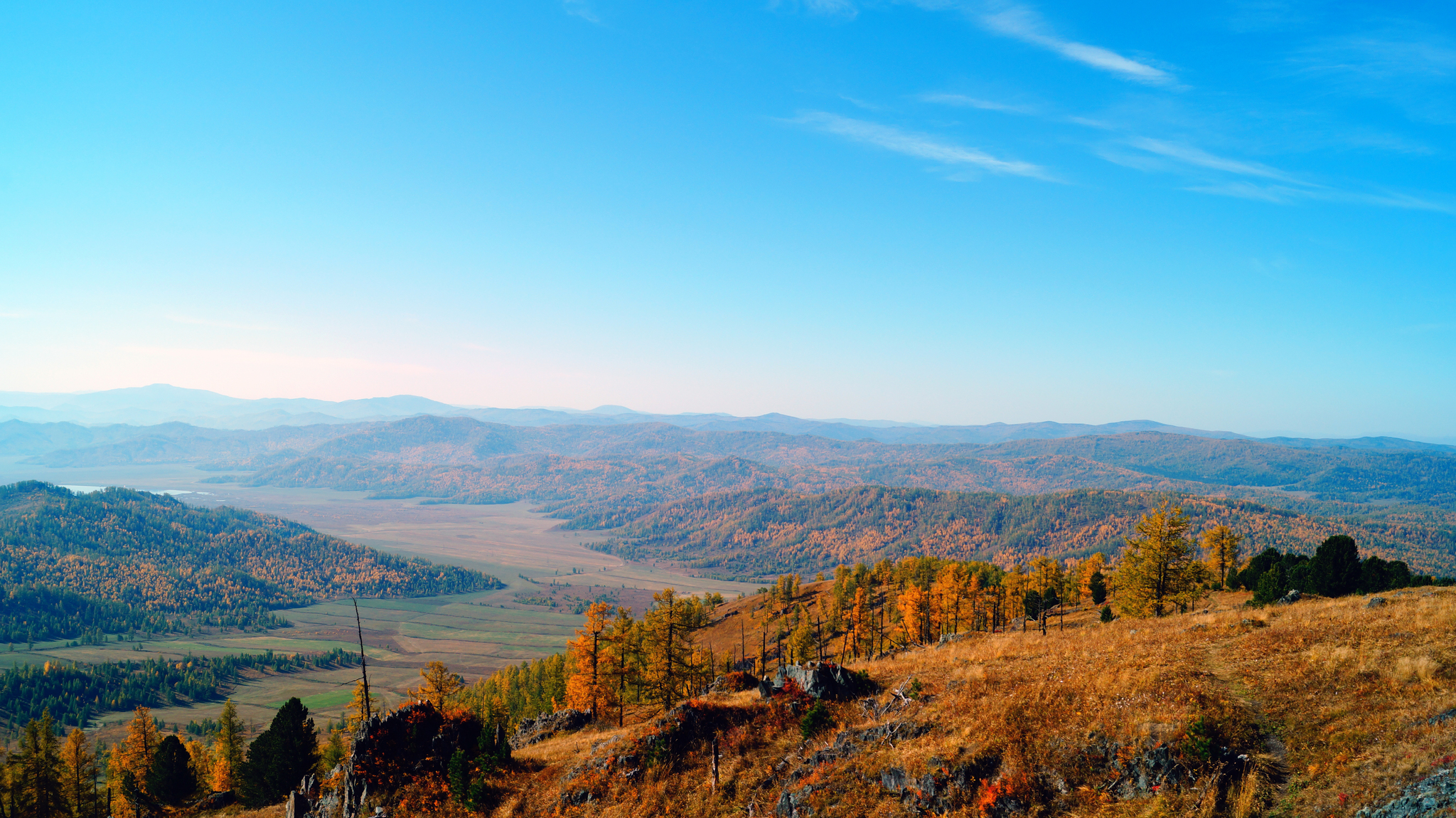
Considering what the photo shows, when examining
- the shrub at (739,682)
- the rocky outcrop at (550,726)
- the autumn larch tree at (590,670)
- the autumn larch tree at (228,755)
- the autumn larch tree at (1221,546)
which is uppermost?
the autumn larch tree at (1221,546)

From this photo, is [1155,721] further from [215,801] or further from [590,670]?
[215,801]

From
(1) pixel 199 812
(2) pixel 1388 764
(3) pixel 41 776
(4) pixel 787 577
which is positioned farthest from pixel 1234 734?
(4) pixel 787 577

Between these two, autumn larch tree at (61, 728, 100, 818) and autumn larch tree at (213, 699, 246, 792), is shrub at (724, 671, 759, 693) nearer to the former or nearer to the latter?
autumn larch tree at (213, 699, 246, 792)

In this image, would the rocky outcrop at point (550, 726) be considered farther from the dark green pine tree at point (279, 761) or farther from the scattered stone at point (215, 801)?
the scattered stone at point (215, 801)

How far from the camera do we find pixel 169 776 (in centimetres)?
5478

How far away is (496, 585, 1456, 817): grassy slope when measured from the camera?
1565 cm

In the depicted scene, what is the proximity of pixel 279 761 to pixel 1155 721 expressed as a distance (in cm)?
6312

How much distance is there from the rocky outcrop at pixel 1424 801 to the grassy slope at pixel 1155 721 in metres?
0.42

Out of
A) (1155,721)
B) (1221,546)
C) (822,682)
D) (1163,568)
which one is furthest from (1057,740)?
(1221,546)

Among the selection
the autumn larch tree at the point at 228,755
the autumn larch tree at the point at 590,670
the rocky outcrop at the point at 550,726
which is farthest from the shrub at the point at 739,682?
the autumn larch tree at the point at 228,755

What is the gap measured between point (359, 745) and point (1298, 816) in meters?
37.6

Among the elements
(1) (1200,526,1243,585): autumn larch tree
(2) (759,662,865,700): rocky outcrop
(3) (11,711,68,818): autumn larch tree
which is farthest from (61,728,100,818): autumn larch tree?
(1) (1200,526,1243,585): autumn larch tree

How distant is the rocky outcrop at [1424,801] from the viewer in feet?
40.7

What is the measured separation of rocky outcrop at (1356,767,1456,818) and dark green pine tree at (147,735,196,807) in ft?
271
